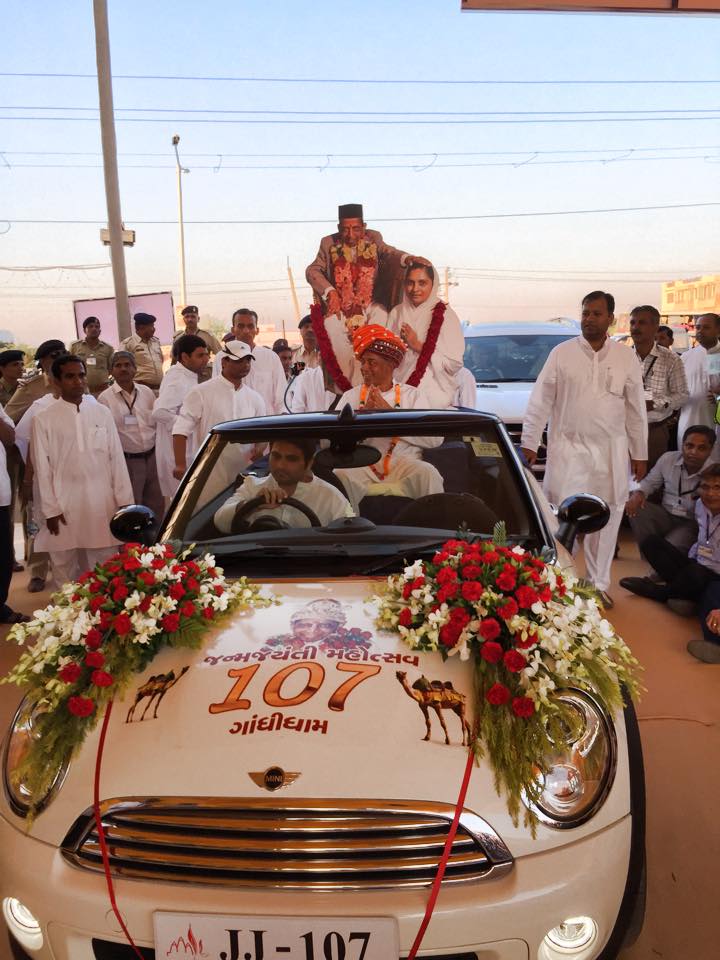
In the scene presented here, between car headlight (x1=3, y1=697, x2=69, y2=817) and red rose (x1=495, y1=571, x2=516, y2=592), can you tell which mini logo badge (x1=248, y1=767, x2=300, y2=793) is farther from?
red rose (x1=495, y1=571, x2=516, y2=592)

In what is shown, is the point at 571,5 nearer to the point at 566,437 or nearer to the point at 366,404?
the point at 566,437

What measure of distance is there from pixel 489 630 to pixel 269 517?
1176 millimetres

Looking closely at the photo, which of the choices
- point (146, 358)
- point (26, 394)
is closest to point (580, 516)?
point (26, 394)

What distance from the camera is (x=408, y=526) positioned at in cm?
293

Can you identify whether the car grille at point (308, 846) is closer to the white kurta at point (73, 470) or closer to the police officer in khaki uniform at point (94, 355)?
the white kurta at point (73, 470)

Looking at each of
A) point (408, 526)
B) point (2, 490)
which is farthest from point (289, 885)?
point (2, 490)

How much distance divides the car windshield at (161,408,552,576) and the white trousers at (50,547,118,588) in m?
2.81

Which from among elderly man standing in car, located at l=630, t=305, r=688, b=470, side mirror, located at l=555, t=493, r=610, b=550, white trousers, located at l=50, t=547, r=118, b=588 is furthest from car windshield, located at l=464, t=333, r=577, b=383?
side mirror, located at l=555, t=493, r=610, b=550

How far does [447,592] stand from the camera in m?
2.26

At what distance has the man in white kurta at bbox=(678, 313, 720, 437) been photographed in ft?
23.7

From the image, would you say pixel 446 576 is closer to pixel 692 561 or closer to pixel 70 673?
pixel 70 673

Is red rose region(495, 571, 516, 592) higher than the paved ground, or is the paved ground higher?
red rose region(495, 571, 516, 592)

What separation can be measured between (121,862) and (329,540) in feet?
4.32

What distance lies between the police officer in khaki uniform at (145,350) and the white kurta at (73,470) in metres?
3.50
